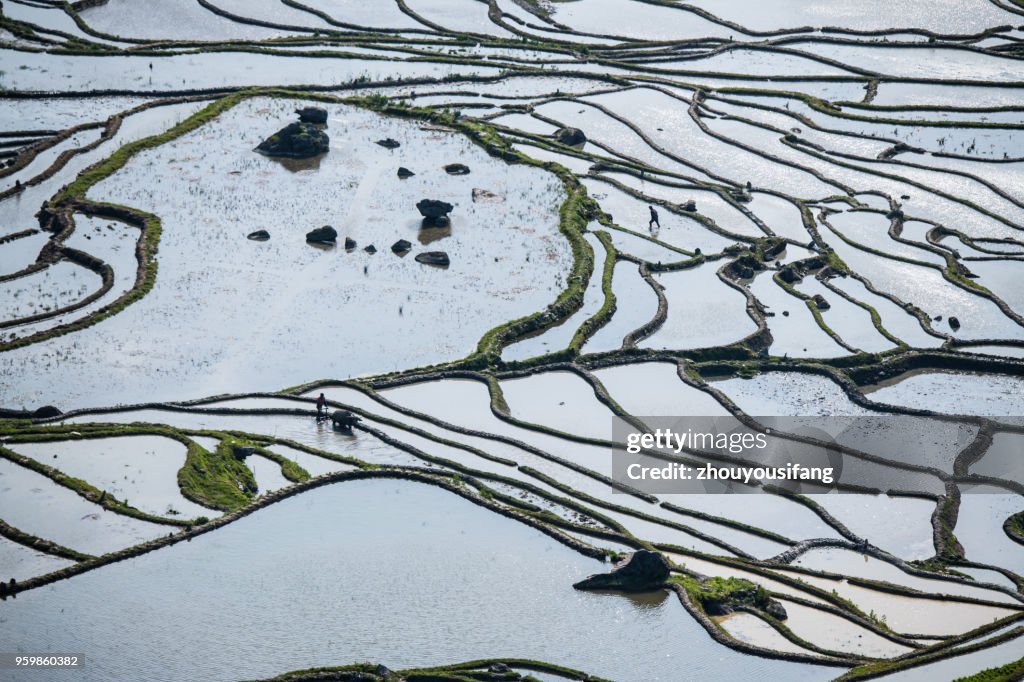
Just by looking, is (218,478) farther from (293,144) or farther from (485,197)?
(293,144)

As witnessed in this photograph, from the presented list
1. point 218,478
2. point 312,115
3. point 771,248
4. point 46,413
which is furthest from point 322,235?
point 218,478

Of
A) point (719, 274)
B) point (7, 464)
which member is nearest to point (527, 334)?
point (719, 274)

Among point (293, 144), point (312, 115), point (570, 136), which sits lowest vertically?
point (570, 136)

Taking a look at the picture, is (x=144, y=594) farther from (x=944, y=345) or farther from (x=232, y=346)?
(x=944, y=345)

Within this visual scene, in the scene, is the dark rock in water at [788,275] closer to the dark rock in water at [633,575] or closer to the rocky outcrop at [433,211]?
the rocky outcrop at [433,211]

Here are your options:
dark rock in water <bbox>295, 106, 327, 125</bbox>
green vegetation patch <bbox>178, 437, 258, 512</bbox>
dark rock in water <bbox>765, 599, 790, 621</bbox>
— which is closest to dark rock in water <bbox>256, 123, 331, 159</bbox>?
dark rock in water <bbox>295, 106, 327, 125</bbox>

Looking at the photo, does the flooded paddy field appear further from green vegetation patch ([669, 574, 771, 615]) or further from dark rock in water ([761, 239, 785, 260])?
dark rock in water ([761, 239, 785, 260])
